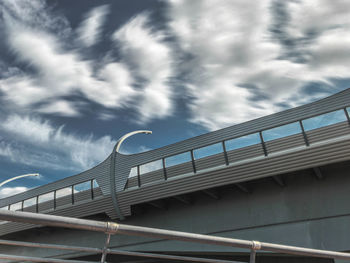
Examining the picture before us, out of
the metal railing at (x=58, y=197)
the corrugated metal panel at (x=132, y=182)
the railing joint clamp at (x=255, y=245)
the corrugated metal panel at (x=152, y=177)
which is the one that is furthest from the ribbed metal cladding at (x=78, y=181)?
the railing joint clamp at (x=255, y=245)

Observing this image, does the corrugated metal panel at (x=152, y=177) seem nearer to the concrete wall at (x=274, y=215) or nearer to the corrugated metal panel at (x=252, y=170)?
the corrugated metal panel at (x=252, y=170)

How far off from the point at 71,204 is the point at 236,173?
10.1 metres

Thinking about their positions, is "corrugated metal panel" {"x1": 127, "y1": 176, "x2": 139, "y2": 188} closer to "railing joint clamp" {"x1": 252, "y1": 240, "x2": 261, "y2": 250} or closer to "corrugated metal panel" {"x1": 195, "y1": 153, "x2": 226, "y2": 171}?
"corrugated metal panel" {"x1": 195, "y1": 153, "x2": 226, "y2": 171}

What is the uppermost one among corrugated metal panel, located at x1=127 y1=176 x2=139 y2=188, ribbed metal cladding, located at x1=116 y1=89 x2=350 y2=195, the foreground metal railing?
ribbed metal cladding, located at x1=116 y1=89 x2=350 y2=195

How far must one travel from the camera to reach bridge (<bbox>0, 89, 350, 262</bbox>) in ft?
35.0

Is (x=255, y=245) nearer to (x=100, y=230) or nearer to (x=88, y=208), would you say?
(x=100, y=230)

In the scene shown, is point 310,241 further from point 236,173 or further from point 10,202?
point 10,202

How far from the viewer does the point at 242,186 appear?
12414 mm

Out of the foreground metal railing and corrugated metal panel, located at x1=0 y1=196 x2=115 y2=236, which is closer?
the foreground metal railing

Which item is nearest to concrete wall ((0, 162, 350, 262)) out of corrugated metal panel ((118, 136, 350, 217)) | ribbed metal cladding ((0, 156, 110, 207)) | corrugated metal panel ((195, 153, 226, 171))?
corrugated metal panel ((118, 136, 350, 217))

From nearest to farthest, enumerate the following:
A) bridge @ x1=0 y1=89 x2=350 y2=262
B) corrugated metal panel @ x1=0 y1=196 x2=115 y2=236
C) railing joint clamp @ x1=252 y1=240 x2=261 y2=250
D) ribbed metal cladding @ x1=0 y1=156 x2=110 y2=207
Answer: railing joint clamp @ x1=252 y1=240 x2=261 y2=250 → bridge @ x1=0 y1=89 x2=350 y2=262 → corrugated metal panel @ x1=0 y1=196 x2=115 y2=236 → ribbed metal cladding @ x1=0 y1=156 x2=110 y2=207

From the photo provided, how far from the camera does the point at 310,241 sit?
35.2 ft

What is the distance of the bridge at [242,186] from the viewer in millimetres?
10680

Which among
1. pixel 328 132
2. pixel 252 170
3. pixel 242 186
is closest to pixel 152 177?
pixel 242 186
